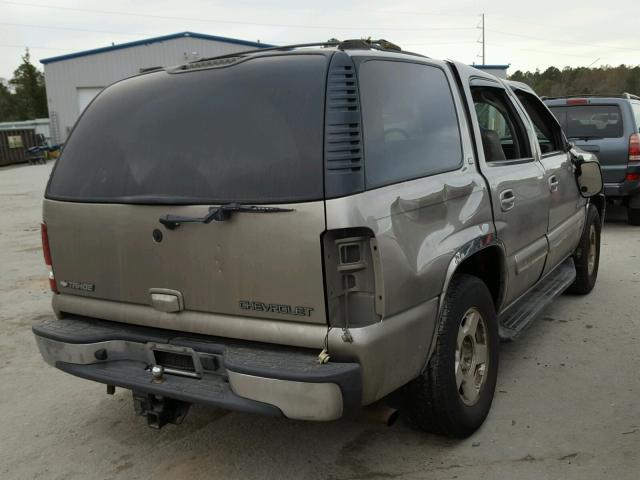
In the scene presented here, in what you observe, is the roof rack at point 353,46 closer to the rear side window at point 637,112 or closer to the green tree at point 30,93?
the rear side window at point 637,112

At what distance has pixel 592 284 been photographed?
587cm

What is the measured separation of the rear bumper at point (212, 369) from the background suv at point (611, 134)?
25.6ft

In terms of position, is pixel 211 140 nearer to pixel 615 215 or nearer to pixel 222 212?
pixel 222 212

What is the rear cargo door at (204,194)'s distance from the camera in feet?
7.97

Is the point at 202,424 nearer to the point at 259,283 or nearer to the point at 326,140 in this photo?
the point at 259,283

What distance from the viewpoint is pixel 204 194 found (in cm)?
258

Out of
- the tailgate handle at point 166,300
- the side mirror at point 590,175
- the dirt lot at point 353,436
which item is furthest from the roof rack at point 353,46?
the side mirror at point 590,175

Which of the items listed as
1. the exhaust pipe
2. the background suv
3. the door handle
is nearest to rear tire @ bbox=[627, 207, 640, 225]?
the background suv

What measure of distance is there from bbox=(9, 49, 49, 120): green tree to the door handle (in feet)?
218

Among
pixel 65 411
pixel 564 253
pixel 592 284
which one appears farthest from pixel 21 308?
pixel 592 284

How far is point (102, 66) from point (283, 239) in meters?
36.8

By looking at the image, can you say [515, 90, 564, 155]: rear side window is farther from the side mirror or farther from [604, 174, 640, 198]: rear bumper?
[604, 174, 640, 198]: rear bumper

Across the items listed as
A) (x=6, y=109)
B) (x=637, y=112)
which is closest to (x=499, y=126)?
(x=637, y=112)

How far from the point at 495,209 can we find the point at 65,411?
9.15 ft
